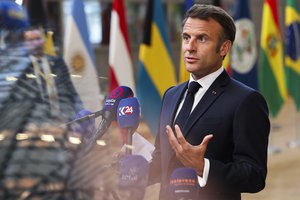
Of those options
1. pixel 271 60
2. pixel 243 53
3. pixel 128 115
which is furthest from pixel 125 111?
pixel 271 60

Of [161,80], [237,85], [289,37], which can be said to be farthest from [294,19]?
[237,85]

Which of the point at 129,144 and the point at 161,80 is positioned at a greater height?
the point at 129,144

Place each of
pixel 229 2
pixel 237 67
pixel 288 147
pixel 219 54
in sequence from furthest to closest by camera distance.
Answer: pixel 229 2 → pixel 288 147 → pixel 237 67 → pixel 219 54

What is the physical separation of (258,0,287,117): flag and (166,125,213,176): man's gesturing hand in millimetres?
8011

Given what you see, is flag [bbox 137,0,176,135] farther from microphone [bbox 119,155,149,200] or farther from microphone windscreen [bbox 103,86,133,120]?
microphone [bbox 119,155,149,200]

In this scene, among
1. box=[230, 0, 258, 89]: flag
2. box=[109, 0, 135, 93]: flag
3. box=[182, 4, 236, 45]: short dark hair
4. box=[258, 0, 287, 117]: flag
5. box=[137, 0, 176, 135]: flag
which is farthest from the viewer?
box=[258, 0, 287, 117]: flag

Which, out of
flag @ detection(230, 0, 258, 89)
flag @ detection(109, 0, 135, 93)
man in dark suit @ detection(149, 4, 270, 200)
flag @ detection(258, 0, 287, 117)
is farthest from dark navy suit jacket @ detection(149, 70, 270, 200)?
flag @ detection(258, 0, 287, 117)

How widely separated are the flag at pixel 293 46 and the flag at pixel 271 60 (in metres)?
0.53

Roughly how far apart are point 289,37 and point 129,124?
8.83 metres

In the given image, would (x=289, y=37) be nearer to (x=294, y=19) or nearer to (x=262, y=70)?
(x=294, y=19)

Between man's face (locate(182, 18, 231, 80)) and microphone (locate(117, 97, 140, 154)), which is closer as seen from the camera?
microphone (locate(117, 97, 140, 154))

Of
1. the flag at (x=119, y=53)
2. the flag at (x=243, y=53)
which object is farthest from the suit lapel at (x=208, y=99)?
the flag at (x=243, y=53)

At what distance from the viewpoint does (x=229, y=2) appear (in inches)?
762

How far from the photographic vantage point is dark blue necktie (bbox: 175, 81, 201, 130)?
194 cm
